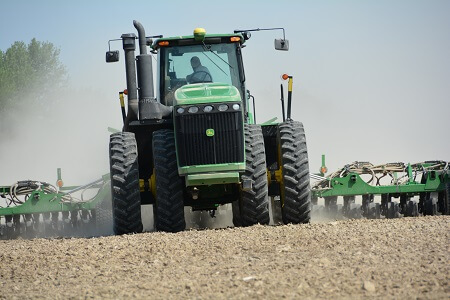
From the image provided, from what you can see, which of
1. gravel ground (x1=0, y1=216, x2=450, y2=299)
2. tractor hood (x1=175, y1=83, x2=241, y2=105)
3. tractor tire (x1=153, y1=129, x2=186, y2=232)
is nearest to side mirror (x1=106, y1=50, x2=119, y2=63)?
tractor hood (x1=175, y1=83, x2=241, y2=105)

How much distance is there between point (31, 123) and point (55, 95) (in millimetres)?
5331

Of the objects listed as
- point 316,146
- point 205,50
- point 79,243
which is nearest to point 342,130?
point 316,146

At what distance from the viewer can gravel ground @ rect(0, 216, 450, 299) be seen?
7328mm

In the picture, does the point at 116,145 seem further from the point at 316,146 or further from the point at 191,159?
the point at 316,146

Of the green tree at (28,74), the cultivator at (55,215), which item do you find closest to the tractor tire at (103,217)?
the cultivator at (55,215)

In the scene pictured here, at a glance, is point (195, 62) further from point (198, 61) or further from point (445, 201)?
point (445, 201)

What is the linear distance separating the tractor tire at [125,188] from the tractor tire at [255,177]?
1.45m

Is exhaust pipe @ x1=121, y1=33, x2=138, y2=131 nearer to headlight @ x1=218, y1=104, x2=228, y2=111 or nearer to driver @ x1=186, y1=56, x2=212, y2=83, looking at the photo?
driver @ x1=186, y1=56, x2=212, y2=83

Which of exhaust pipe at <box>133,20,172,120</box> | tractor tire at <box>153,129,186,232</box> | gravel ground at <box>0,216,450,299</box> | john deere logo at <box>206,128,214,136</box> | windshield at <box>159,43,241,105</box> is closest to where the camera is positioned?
gravel ground at <box>0,216,450,299</box>

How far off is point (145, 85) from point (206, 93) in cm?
83

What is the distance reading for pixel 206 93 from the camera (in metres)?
11.7

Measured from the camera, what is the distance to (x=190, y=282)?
7789 millimetres

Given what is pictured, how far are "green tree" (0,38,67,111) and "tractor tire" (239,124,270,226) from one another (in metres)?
41.7

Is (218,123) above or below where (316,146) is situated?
above
